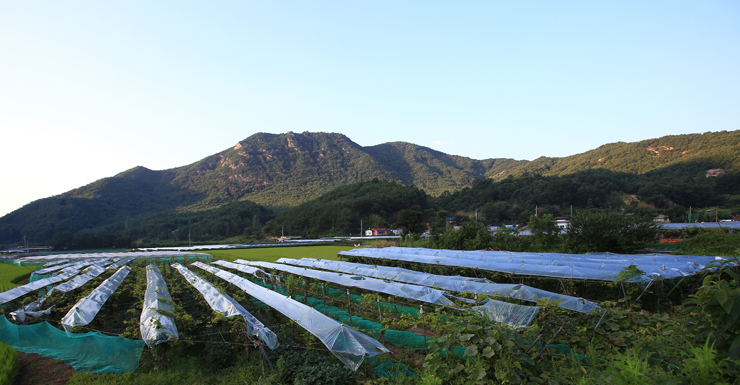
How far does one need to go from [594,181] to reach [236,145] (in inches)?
3955

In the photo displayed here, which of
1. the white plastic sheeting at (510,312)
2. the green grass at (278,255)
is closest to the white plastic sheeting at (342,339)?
the white plastic sheeting at (510,312)

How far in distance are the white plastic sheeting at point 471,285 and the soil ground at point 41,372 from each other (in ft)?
26.7

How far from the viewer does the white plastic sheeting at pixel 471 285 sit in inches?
252

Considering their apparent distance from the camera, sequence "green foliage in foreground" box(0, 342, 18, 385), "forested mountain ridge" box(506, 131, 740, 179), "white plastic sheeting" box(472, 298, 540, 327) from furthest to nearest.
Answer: "forested mountain ridge" box(506, 131, 740, 179) < "green foliage in foreground" box(0, 342, 18, 385) < "white plastic sheeting" box(472, 298, 540, 327)

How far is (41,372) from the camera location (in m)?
6.45

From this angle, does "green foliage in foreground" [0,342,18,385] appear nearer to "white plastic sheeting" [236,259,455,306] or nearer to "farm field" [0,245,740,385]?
"farm field" [0,245,740,385]

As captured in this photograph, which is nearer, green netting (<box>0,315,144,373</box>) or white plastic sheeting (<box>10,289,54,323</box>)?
green netting (<box>0,315,144,373</box>)

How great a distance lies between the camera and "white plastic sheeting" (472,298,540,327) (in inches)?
202

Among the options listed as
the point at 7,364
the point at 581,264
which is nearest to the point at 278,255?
the point at 581,264

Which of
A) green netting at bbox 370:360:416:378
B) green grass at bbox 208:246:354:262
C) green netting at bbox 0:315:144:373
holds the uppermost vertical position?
green netting at bbox 0:315:144:373

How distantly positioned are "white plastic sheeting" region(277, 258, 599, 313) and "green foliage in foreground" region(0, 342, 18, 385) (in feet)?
27.6

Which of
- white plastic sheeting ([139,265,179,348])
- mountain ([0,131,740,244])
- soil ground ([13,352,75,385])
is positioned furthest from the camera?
mountain ([0,131,740,244])

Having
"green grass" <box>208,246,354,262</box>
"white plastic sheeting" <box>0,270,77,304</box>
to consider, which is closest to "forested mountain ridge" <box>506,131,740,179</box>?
"green grass" <box>208,246,354,262</box>

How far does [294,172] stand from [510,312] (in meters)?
101
